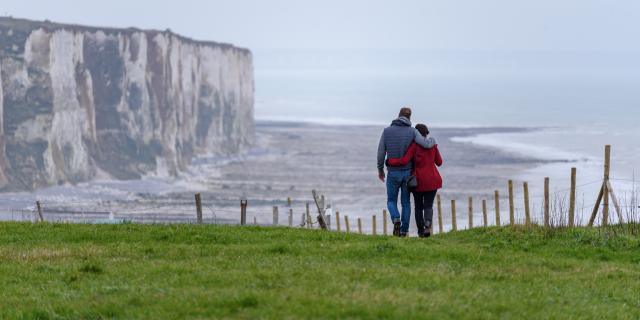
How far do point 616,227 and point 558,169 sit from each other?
6954cm

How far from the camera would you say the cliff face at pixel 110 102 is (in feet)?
297

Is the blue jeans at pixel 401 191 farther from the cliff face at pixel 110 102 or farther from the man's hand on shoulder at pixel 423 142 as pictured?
the cliff face at pixel 110 102

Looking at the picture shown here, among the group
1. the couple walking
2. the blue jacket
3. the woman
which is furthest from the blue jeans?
the blue jacket

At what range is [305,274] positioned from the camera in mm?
15125

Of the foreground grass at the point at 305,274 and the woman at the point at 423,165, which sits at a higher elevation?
the woman at the point at 423,165

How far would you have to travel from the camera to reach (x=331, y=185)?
3524 inches

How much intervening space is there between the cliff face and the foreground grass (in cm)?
6885

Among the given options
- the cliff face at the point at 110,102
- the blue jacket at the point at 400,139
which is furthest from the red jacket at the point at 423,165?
the cliff face at the point at 110,102

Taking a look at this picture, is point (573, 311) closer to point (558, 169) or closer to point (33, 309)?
point (33, 309)

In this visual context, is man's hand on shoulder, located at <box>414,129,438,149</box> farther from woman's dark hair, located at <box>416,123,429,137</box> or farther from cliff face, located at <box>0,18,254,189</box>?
cliff face, located at <box>0,18,254,189</box>

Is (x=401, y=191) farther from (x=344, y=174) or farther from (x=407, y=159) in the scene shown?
(x=344, y=174)

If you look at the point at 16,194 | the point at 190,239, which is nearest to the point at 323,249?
the point at 190,239

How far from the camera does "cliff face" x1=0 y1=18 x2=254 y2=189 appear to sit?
9050 centimetres

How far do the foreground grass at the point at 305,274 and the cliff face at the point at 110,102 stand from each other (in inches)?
2711
